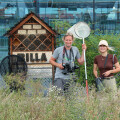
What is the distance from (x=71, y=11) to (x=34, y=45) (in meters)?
2.60

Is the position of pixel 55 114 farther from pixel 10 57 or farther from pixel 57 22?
pixel 57 22

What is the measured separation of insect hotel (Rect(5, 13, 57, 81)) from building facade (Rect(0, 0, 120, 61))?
1.76 m

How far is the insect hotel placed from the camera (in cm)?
727

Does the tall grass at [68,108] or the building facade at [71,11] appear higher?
the building facade at [71,11]

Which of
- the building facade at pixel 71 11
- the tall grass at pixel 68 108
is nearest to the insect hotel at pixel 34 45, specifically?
the building facade at pixel 71 11

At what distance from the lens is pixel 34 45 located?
741cm

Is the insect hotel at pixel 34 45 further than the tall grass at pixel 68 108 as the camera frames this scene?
Yes

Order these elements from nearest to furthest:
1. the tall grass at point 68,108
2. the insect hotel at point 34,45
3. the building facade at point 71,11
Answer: the tall grass at point 68,108 → the insect hotel at point 34,45 → the building facade at point 71,11

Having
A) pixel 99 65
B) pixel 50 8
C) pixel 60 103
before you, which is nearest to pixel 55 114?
pixel 60 103

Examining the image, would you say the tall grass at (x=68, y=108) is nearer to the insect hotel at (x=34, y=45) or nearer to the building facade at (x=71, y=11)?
the insect hotel at (x=34, y=45)

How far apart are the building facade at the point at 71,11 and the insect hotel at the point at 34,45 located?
176 centimetres

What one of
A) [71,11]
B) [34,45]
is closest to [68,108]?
[34,45]

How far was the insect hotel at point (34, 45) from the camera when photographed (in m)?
7.27

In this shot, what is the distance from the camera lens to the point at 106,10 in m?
9.75
